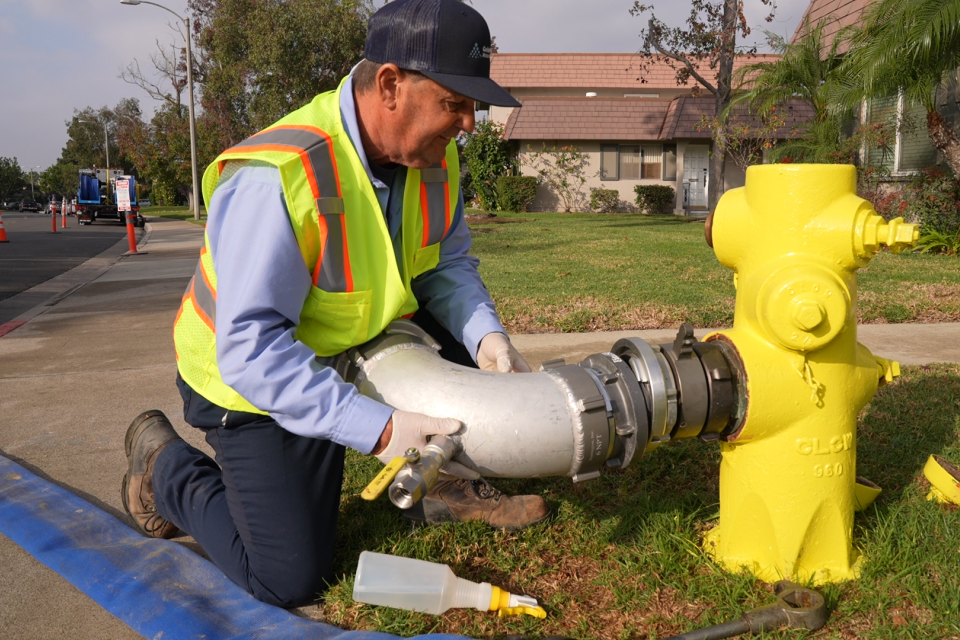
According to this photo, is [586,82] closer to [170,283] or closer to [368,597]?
[170,283]

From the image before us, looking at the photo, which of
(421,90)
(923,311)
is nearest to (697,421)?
(421,90)

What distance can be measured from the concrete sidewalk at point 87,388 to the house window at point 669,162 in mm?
20238

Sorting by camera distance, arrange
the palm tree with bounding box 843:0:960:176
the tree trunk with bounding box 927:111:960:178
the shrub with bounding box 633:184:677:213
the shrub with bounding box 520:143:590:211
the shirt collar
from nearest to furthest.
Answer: the shirt collar, the palm tree with bounding box 843:0:960:176, the tree trunk with bounding box 927:111:960:178, the shrub with bounding box 633:184:677:213, the shrub with bounding box 520:143:590:211

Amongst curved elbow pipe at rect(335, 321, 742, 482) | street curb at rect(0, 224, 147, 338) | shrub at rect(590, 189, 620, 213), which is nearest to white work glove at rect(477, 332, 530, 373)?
curved elbow pipe at rect(335, 321, 742, 482)

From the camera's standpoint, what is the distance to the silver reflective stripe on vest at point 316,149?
1958mm

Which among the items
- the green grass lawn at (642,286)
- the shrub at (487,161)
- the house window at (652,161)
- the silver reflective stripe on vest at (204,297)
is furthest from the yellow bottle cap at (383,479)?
the house window at (652,161)

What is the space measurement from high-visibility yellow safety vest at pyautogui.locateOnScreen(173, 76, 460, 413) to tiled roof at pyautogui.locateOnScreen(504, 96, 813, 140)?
22941 mm

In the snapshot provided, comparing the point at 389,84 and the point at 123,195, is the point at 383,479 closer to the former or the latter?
the point at 389,84

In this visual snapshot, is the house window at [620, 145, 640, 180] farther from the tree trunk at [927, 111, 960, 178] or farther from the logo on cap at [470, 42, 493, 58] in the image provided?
the logo on cap at [470, 42, 493, 58]

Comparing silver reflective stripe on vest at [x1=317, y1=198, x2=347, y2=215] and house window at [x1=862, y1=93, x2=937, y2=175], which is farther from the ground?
house window at [x1=862, y1=93, x2=937, y2=175]

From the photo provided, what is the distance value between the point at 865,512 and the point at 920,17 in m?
8.40

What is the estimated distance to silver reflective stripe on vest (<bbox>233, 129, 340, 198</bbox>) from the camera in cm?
196

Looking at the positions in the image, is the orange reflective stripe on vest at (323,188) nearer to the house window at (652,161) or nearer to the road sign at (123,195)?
the road sign at (123,195)

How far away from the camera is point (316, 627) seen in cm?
200
